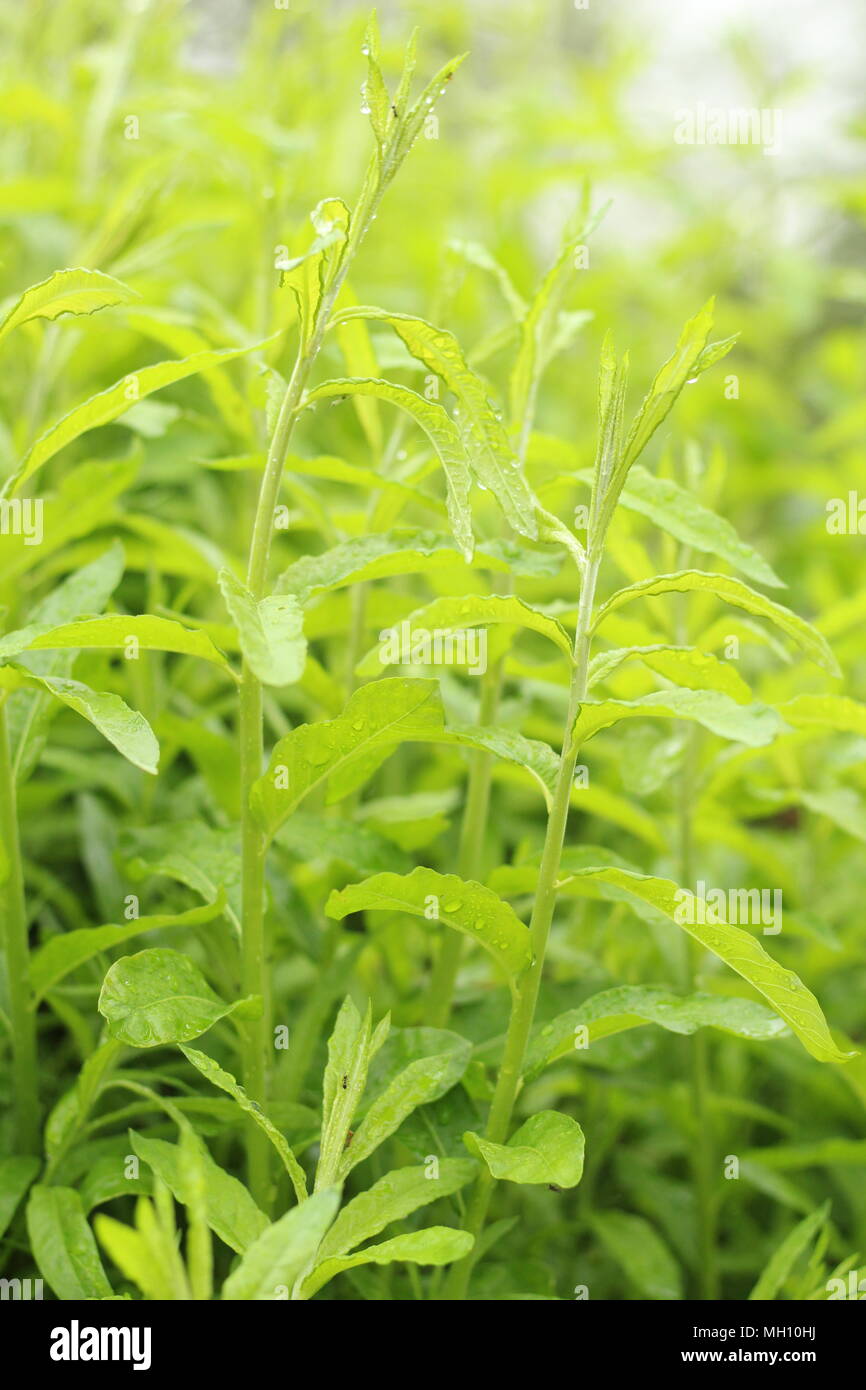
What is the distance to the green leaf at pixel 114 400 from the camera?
780 millimetres

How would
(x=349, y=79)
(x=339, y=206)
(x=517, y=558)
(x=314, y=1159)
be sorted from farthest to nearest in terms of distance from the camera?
1. (x=349, y=79)
2. (x=314, y=1159)
3. (x=517, y=558)
4. (x=339, y=206)

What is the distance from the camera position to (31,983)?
0.91 m

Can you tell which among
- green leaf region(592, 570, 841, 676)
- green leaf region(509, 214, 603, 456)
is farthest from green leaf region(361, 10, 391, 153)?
green leaf region(592, 570, 841, 676)

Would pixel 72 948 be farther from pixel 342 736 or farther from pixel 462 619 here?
pixel 462 619

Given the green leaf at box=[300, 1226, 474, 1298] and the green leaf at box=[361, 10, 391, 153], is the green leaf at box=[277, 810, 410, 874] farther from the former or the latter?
the green leaf at box=[361, 10, 391, 153]

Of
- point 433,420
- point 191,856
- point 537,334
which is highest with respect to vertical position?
point 537,334

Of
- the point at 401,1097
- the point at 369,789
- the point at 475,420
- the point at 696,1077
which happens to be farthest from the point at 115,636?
the point at 696,1077

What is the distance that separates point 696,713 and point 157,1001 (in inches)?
15.2

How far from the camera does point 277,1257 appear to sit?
627 mm

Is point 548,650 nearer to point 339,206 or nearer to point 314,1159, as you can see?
point 314,1159

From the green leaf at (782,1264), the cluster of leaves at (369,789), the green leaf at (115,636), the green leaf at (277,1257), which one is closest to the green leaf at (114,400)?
the cluster of leaves at (369,789)

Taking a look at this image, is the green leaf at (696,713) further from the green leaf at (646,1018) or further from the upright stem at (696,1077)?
the upright stem at (696,1077)
